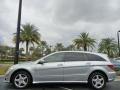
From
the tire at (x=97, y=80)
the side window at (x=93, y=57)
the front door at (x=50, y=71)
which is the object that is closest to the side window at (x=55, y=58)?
the front door at (x=50, y=71)

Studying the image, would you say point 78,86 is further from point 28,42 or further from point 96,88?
point 28,42

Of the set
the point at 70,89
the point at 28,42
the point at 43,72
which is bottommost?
the point at 70,89

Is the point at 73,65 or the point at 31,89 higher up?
the point at 73,65

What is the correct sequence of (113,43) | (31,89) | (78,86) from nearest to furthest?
(31,89), (78,86), (113,43)

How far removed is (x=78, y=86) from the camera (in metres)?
9.57

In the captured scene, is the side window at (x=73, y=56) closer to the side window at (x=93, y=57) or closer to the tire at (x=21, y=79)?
the side window at (x=93, y=57)

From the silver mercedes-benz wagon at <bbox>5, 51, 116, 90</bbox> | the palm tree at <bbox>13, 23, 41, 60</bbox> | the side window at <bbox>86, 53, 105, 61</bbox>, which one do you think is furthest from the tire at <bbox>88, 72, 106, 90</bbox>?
the palm tree at <bbox>13, 23, 41, 60</bbox>

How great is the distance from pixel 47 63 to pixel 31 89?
1.21 meters

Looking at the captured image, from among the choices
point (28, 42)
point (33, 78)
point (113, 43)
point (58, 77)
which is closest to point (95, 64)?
point (58, 77)

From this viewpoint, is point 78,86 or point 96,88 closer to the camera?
point 96,88

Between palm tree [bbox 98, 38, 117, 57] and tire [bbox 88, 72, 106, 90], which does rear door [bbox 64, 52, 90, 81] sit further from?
palm tree [bbox 98, 38, 117, 57]

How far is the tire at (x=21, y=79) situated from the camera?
8.80 meters

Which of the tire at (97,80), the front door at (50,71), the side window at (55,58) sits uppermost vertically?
the side window at (55,58)

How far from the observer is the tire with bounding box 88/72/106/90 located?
8.91 meters
